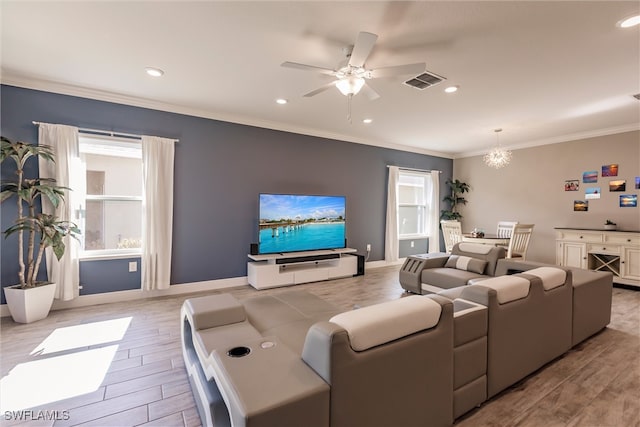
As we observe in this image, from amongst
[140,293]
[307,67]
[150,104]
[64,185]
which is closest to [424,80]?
[307,67]

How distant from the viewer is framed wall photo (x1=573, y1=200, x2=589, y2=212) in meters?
5.09

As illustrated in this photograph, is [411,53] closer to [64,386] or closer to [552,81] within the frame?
[552,81]

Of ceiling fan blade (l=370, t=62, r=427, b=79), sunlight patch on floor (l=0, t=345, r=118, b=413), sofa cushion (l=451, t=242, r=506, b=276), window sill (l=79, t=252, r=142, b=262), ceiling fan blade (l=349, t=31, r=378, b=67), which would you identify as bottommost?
sunlight patch on floor (l=0, t=345, r=118, b=413)

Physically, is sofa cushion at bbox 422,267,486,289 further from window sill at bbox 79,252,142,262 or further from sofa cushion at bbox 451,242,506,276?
window sill at bbox 79,252,142,262

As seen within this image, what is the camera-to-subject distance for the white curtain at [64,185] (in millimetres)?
3240

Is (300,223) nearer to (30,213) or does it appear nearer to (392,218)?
(392,218)

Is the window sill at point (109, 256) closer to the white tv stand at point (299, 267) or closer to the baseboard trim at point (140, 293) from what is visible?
the baseboard trim at point (140, 293)

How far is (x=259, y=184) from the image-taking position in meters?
4.62

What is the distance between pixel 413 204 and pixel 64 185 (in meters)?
6.26

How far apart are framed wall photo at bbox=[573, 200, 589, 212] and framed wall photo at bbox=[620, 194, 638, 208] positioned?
44 centimetres

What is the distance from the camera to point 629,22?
6.84 ft

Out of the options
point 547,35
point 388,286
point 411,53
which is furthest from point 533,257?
point 411,53

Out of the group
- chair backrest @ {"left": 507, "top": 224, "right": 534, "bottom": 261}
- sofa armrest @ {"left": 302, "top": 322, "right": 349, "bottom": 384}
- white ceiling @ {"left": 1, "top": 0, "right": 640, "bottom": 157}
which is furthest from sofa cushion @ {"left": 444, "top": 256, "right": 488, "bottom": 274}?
sofa armrest @ {"left": 302, "top": 322, "right": 349, "bottom": 384}

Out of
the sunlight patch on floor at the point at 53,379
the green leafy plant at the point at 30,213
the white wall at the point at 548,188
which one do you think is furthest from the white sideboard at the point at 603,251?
the green leafy plant at the point at 30,213
